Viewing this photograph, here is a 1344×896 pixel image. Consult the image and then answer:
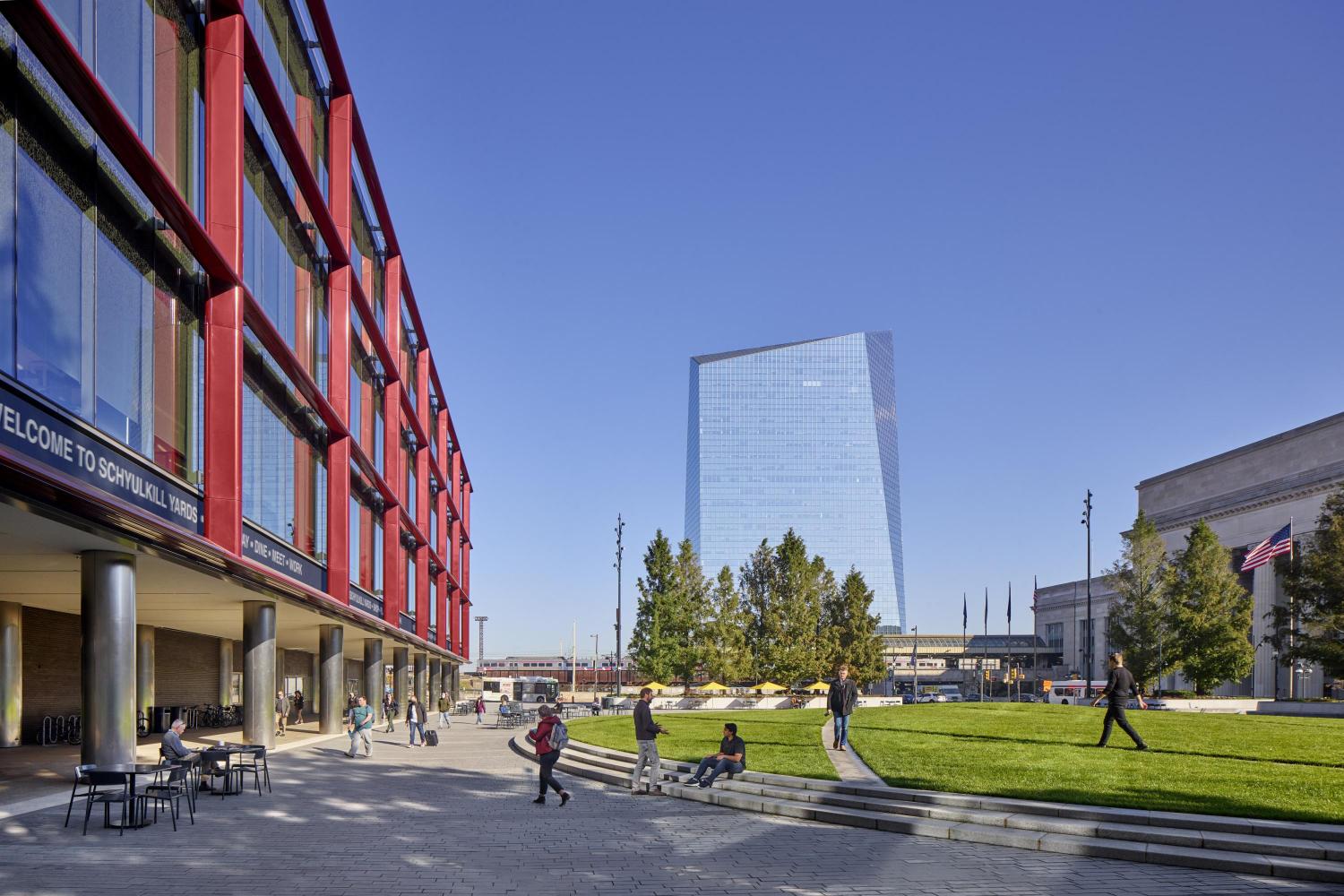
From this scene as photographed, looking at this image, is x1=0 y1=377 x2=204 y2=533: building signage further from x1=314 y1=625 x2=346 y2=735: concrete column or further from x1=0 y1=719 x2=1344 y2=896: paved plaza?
x1=314 y1=625 x2=346 y2=735: concrete column

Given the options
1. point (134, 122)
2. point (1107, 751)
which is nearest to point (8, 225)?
point (134, 122)

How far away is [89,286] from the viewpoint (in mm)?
18359

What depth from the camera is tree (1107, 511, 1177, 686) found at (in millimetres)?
59969

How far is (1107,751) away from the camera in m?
21.5

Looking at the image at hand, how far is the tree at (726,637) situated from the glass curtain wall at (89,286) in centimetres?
4982

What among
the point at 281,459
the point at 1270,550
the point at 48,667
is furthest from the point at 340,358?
the point at 1270,550

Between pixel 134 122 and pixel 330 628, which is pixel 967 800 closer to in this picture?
pixel 134 122

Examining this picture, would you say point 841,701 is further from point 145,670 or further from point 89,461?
point 145,670

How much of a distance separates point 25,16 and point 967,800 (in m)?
16.7

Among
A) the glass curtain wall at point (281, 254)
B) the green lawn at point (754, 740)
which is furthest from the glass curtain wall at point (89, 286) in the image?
the green lawn at point (754, 740)

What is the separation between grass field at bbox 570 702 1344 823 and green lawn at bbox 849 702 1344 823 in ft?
0.08

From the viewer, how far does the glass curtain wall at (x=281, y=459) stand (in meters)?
26.7

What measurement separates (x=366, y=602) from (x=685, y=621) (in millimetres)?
31241

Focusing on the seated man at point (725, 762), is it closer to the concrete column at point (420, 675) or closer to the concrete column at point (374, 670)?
the concrete column at point (374, 670)
